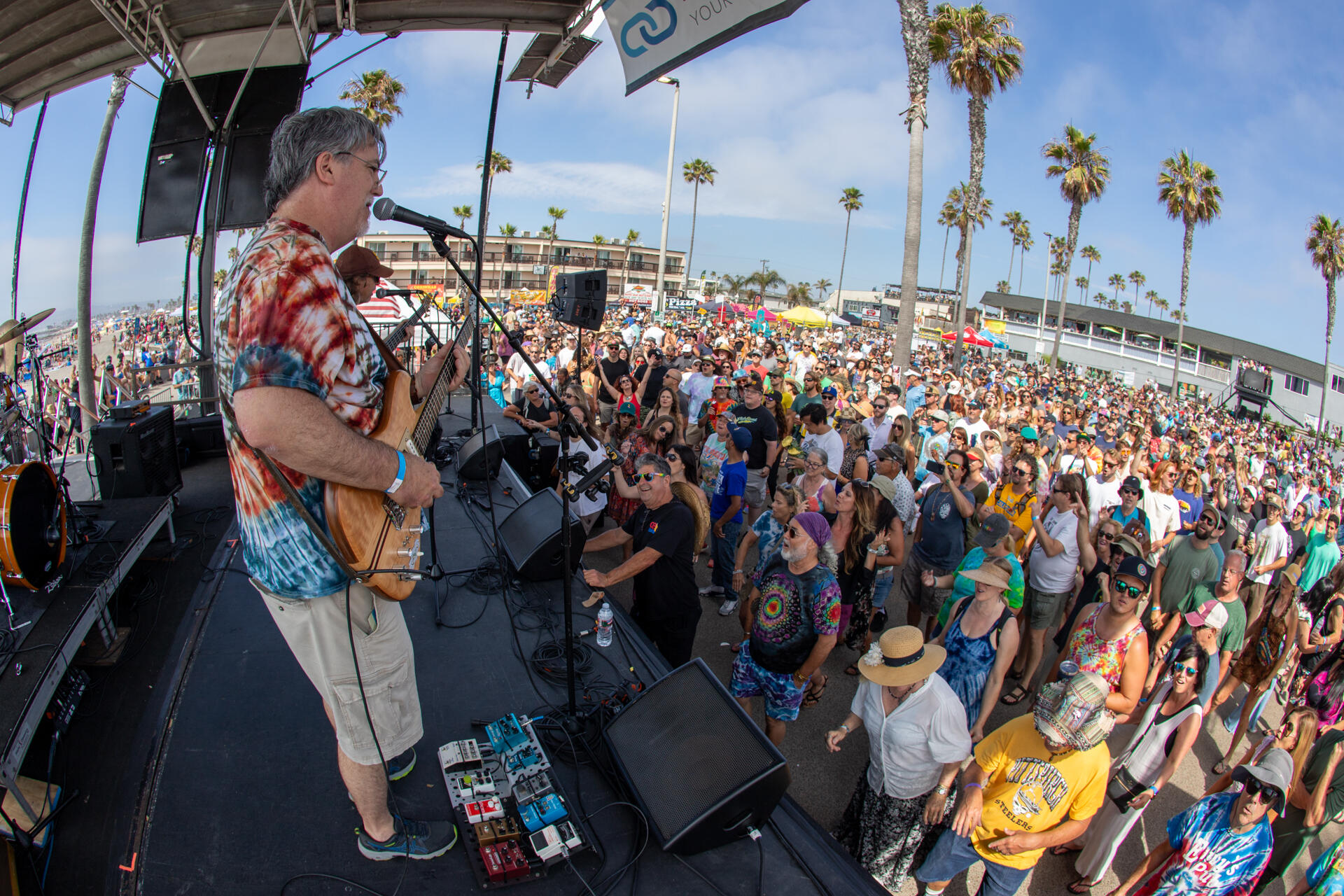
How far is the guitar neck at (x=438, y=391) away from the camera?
288cm

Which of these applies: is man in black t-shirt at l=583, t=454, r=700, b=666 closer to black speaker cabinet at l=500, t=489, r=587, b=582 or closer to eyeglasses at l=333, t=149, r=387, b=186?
black speaker cabinet at l=500, t=489, r=587, b=582

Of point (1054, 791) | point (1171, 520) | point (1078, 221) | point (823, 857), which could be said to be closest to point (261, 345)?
point (823, 857)

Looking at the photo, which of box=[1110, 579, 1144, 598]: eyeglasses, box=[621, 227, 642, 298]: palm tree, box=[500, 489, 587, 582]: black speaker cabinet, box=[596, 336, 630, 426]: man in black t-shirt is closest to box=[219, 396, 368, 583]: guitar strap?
box=[500, 489, 587, 582]: black speaker cabinet

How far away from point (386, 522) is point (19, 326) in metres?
4.22

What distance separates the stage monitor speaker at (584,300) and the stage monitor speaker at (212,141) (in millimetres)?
3097

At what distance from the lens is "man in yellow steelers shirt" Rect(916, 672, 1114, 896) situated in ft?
8.53

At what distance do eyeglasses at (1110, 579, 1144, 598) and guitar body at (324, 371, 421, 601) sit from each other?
11.7 ft

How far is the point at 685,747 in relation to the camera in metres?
2.29

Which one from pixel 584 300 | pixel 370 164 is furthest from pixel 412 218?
pixel 584 300

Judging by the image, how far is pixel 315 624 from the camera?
1758mm

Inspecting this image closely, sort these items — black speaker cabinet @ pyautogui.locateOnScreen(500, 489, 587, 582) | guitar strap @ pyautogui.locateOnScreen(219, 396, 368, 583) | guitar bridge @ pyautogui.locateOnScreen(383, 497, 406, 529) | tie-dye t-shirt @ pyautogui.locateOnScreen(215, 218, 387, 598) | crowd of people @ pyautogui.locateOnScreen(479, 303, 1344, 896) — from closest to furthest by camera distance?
tie-dye t-shirt @ pyautogui.locateOnScreen(215, 218, 387, 598)
guitar strap @ pyautogui.locateOnScreen(219, 396, 368, 583)
guitar bridge @ pyautogui.locateOnScreen(383, 497, 406, 529)
crowd of people @ pyautogui.locateOnScreen(479, 303, 1344, 896)
black speaker cabinet @ pyautogui.locateOnScreen(500, 489, 587, 582)

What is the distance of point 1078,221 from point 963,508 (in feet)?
102

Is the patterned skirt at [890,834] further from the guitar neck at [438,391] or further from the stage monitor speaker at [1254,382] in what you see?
the stage monitor speaker at [1254,382]

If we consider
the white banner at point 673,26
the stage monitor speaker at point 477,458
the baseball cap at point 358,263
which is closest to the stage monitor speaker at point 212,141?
the stage monitor speaker at point 477,458
